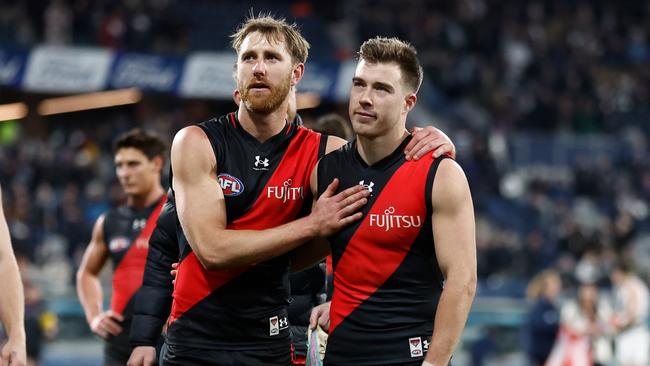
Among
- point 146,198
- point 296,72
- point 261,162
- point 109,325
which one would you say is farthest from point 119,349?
point 296,72

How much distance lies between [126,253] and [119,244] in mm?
94

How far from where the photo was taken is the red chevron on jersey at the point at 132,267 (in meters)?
7.44

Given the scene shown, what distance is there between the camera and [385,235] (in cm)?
460

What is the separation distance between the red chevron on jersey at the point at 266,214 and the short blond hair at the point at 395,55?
1.76ft

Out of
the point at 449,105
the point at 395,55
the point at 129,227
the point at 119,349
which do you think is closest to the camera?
the point at 395,55

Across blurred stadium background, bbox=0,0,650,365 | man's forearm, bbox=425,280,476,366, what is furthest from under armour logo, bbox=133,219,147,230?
blurred stadium background, bbox=0,0,650,365

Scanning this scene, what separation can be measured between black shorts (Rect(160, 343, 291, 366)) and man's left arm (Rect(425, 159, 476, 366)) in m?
0.77

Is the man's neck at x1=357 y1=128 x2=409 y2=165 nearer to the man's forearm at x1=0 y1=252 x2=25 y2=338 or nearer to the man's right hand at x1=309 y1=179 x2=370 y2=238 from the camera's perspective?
the man's right hand at x1=309 y1=179 x2=370 y2=238

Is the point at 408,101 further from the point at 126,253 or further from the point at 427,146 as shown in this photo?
the point at 126,253

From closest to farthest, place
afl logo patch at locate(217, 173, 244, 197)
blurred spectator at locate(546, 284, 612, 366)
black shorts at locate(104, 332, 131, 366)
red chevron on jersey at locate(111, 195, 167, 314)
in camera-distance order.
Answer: afl logo patch at locate(217, 173, 244, 197)
black shorts at locate(104, 332, 131, 366)
red chevron on jersey at locate(111, 195, 167, 314)
blurred spectator at locate(546, 284, 612, 366)

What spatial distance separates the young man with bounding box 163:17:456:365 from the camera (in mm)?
4707

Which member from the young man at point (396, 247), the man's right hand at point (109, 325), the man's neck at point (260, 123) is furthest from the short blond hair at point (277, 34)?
the man's right hand at point (109, 325)

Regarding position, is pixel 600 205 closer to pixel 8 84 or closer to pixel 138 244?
pixel 8 84

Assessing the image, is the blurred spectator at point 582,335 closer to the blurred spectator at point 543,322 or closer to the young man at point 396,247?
the blurred spectator at point 543,322
